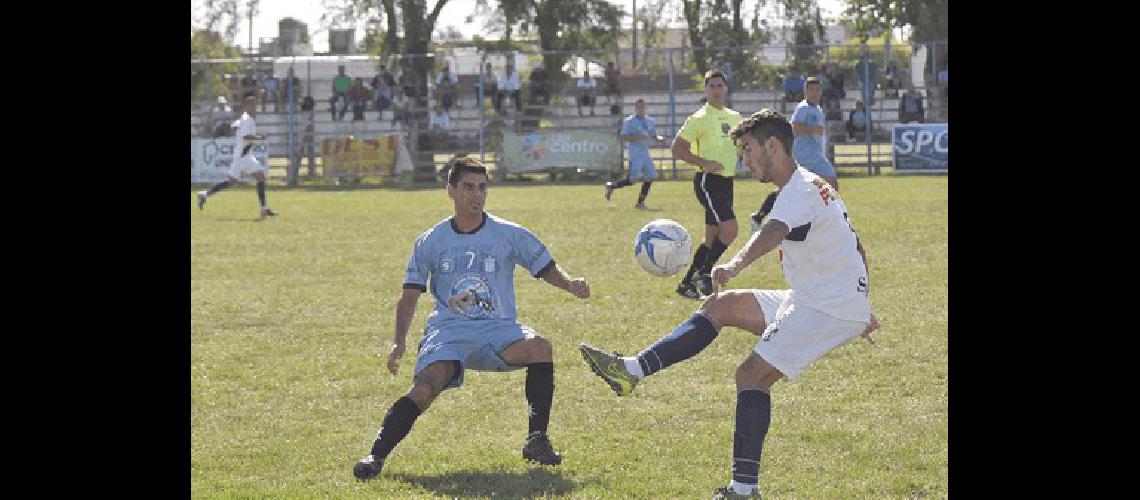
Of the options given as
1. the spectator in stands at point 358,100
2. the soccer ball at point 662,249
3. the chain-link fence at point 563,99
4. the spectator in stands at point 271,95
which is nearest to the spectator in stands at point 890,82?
the chain-link fence at point 563,99

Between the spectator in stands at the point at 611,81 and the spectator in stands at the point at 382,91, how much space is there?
601cm

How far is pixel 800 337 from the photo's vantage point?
6656 mm

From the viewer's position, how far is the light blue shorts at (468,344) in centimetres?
735

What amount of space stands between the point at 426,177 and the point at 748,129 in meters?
32.8

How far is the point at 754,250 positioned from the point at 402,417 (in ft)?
6.63

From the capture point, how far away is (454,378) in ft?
24.1

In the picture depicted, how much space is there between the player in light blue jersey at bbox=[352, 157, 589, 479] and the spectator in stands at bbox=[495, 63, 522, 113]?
1261 inches

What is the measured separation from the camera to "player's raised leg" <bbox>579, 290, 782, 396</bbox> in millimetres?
7332

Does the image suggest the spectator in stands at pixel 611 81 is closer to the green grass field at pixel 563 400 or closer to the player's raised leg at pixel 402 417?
the green grass field at pixel 563 400

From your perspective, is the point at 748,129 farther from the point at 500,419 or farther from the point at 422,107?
the point at 422,107

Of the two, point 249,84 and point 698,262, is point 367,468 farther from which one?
point 249,84

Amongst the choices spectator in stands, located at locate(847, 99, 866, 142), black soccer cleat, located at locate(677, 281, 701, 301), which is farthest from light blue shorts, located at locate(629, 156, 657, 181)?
black soccer cleat, located at locate(677, 281, 701, 301)

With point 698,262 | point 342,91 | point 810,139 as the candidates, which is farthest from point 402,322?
point 342,91
